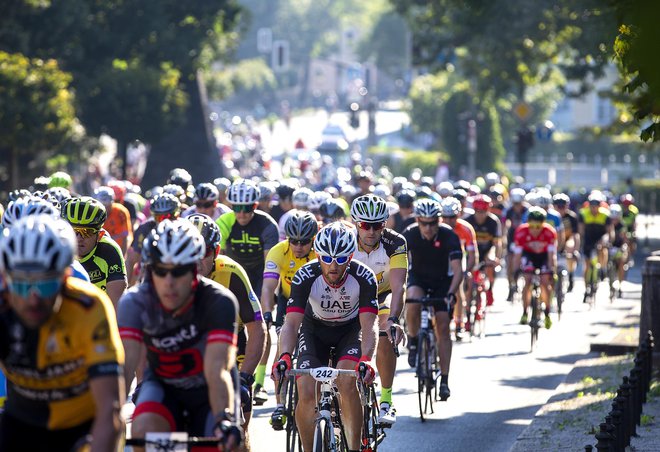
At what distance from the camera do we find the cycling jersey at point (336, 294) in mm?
9648

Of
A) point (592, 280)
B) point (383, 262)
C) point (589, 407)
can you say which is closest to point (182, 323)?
point (383, 262)

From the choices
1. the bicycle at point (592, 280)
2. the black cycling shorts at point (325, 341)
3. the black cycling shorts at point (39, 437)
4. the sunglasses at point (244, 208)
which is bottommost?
the bicycle at point (592, 280)

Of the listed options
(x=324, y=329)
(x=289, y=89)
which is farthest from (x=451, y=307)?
(x=289, y=89)

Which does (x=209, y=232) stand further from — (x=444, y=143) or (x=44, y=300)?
(x=444, y=143)

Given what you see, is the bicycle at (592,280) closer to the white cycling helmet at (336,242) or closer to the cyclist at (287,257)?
the cyclist at (287,257)

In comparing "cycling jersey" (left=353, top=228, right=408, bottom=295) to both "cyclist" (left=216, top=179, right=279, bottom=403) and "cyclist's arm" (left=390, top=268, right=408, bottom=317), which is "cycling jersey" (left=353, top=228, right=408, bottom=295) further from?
"cyclist" (left=216, top=179, right=279, bottom=403)

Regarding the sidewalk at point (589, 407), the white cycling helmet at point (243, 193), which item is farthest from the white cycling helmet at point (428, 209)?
the sidewalk at point (589, 407)

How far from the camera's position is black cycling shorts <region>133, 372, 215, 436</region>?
6.98 meters

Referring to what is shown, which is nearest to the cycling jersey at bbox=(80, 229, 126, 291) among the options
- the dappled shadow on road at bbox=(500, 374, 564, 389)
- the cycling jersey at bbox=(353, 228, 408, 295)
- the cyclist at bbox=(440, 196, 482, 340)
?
the cycling jersey at bbox=(353, 228, 408, 295)

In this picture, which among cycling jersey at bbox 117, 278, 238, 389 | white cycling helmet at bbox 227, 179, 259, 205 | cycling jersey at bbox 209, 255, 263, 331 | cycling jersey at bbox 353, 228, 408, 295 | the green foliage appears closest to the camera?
cycling jersey at bbox 117, 278, 238, 389

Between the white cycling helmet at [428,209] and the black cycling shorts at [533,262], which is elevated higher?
the white cycling helmet at [428,209]

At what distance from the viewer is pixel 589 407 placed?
1327cm

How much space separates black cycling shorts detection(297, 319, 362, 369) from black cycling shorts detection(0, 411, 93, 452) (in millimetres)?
3695

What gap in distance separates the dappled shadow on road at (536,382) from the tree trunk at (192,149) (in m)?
30.0
